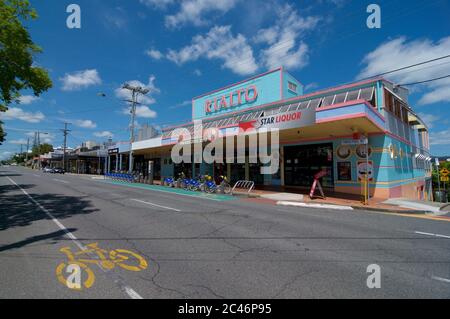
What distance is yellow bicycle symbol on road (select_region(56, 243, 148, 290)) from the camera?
4016mm

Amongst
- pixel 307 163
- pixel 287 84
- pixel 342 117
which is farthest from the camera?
pixel 287 84

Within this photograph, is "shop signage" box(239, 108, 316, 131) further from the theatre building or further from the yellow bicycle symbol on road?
the yellow bicycle symbol on road

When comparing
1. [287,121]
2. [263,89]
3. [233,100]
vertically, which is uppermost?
[263,89]

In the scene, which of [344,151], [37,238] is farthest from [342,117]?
[37,238]

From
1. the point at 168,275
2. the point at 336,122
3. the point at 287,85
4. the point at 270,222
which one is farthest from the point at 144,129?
the point at 168,275

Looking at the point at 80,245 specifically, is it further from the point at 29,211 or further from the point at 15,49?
the point at 15,49

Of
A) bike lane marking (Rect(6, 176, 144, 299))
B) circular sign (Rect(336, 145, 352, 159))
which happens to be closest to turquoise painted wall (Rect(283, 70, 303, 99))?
circular sign (Rect(336, 145, 352, 159))

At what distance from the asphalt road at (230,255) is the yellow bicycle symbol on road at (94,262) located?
8cm

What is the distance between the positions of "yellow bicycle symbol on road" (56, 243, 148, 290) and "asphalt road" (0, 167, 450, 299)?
76mm

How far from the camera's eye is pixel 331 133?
1664cm

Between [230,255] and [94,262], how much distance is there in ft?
8.61

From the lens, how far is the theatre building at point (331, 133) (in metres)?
14.1

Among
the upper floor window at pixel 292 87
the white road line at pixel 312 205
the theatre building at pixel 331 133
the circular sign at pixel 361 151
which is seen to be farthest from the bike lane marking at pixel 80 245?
the upper floor window at pixel 292 87

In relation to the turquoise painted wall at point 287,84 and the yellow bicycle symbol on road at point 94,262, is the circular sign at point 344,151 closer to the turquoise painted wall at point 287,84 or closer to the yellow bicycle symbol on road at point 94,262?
the turquoise painted wall at point 287,84
